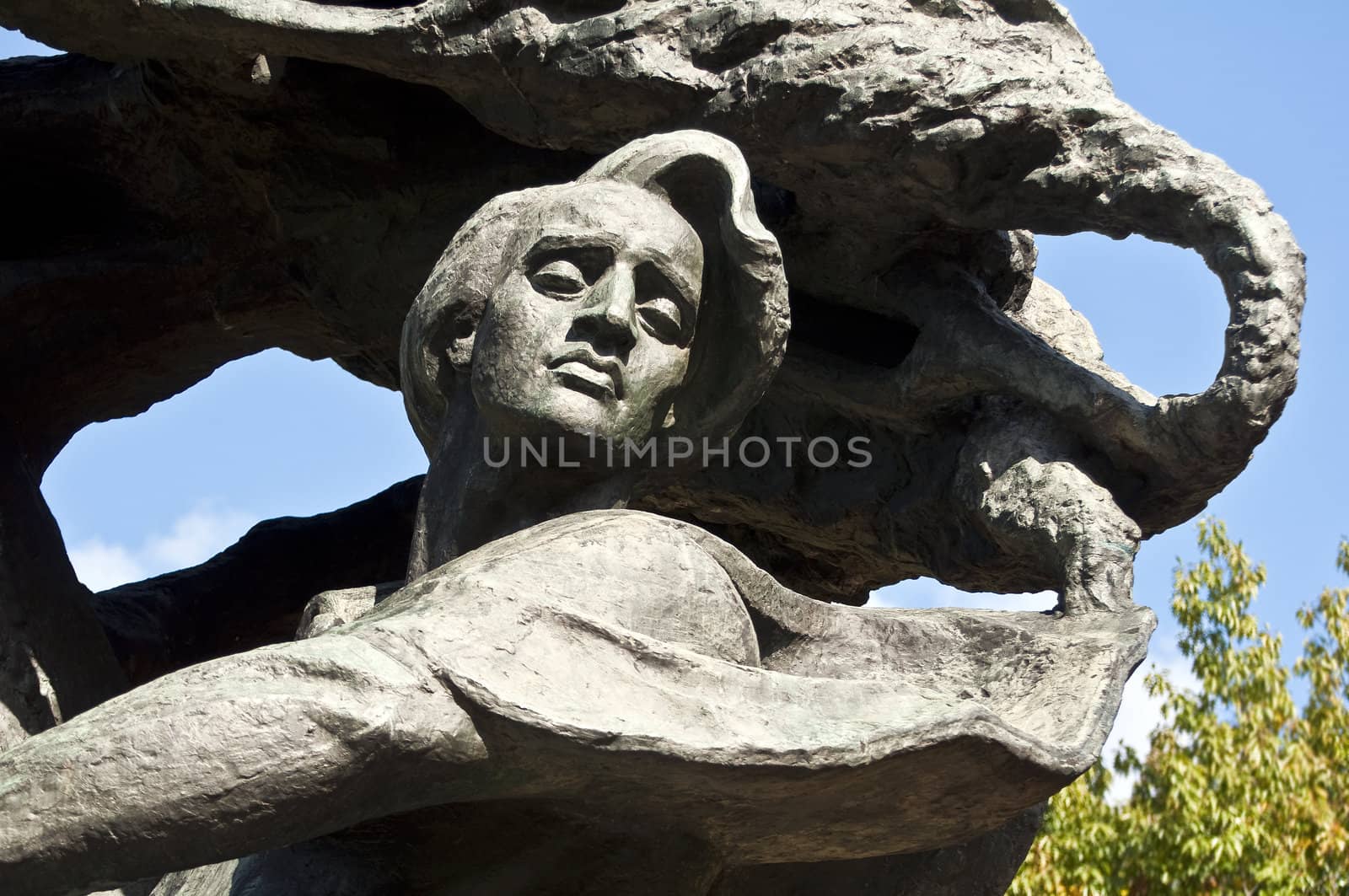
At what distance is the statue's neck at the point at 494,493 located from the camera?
3.24 m

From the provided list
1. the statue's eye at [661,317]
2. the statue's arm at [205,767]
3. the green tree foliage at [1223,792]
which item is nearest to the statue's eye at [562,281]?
the statue's eye at [661,317]

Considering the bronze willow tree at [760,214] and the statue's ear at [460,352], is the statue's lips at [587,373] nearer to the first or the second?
the statue's ear at [460,352]

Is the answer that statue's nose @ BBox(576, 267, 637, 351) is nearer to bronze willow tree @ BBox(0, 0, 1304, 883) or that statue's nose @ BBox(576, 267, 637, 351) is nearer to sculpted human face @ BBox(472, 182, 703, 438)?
sculpted human face @ BBox(472, 182, 703, 438)

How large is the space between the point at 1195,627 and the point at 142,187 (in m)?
8.67

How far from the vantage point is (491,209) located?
3.46m

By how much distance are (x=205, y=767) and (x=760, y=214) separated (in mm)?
1897

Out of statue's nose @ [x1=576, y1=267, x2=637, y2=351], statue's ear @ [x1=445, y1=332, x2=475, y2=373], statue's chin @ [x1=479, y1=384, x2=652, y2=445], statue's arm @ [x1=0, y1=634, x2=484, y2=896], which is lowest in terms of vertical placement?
statue's arm @ [x1=0, y1=634, x2=484, y2=896]

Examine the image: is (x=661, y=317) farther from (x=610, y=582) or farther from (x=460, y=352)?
(x=610, y=582)

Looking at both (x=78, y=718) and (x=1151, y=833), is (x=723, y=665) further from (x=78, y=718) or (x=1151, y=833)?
(x=1151, y=833)

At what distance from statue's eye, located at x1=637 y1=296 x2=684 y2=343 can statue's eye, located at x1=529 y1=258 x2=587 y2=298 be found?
0.11 metres

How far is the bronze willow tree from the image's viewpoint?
3438 mm

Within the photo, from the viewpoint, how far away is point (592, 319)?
10.5ft

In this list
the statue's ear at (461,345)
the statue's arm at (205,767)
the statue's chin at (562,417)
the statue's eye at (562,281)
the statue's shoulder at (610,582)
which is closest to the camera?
the statue's arm at (205,767)

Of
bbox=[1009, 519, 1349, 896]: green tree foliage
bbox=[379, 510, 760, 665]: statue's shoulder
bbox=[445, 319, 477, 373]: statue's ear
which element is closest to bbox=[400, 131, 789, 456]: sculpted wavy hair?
bbox=[445, 319, 477, 373]: statue's ear
